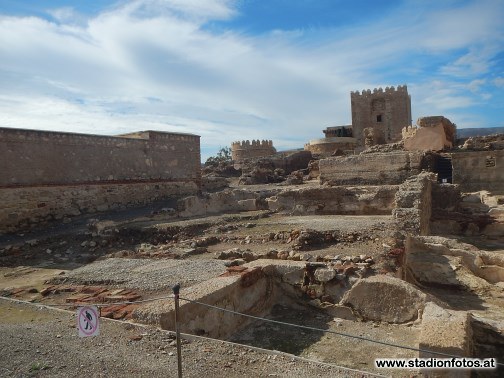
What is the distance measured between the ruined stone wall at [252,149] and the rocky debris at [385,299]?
98.3 feet

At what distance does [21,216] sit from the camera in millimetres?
11508

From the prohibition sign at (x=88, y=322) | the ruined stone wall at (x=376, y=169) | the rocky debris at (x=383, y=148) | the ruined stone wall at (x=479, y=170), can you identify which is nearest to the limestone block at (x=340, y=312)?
the prohibition sign at (x=88, y=322)

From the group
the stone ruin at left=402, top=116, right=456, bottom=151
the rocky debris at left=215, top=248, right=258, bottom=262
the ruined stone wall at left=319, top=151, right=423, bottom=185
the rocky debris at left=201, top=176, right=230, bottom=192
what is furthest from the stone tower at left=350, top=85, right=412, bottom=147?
the rocky debris at left=215, top=248, right=258, bottom=262

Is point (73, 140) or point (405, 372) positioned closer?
point (405, 372)

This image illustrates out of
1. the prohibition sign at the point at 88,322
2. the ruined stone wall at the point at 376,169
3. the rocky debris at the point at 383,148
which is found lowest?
the prohibition sign at the point at 88,322

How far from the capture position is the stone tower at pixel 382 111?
38.6m

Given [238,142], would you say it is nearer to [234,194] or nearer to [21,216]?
[234,194]

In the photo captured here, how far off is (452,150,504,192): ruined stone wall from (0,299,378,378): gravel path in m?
18.8

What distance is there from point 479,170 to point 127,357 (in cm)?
2026

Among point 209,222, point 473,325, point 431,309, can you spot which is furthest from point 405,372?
point 209,222

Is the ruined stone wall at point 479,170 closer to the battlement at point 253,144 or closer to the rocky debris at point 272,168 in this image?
the rocky debris at point 272,168

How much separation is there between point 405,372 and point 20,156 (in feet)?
37.8

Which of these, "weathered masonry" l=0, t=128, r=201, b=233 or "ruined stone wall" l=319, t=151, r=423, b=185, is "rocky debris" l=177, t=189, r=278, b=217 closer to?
"weathered masonry" l=0, t=128, r=201, b=233

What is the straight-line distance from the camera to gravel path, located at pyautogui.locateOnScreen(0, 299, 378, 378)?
11.6 feet
